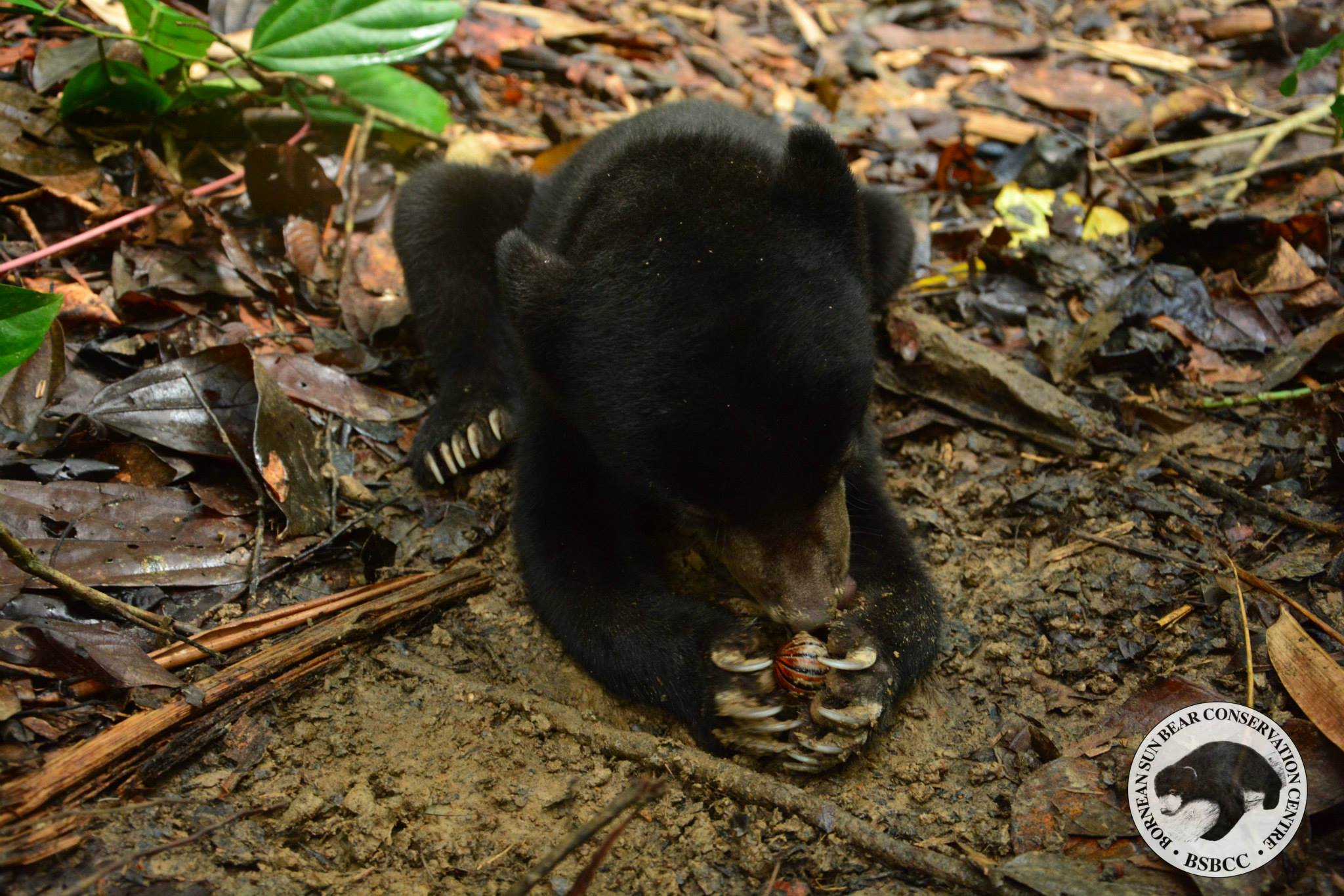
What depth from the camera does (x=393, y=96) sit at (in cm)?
580

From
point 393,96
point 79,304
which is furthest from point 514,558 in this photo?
point 393,96

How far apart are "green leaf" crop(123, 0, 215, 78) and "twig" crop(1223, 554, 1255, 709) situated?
4960 millimetres

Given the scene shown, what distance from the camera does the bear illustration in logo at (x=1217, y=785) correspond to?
248 centimetres

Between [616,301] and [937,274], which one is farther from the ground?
[616,301]

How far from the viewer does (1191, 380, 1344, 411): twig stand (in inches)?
160

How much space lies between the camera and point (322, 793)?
280 cm

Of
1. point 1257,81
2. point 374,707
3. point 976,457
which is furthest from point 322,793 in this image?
point 1257,81

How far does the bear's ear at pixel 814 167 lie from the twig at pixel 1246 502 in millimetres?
1840

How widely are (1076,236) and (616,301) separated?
358 cm

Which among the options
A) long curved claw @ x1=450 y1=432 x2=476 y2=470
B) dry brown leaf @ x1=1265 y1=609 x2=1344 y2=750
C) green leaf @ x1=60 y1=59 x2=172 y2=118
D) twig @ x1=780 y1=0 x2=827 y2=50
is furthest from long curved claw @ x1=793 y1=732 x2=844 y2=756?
twig @ x1=780 y1=0 x2=827 y2=50

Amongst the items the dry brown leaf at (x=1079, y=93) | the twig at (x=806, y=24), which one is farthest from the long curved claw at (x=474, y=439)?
the twig at (x=806, y=24)

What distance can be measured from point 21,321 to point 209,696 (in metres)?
1.18

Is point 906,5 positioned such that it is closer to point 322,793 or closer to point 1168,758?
point 1168,758

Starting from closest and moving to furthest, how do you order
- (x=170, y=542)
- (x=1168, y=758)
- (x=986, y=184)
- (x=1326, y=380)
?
(x=1168, y=758), (x=170, y=542), (x=1326, y=380), (x=986, y=184)
